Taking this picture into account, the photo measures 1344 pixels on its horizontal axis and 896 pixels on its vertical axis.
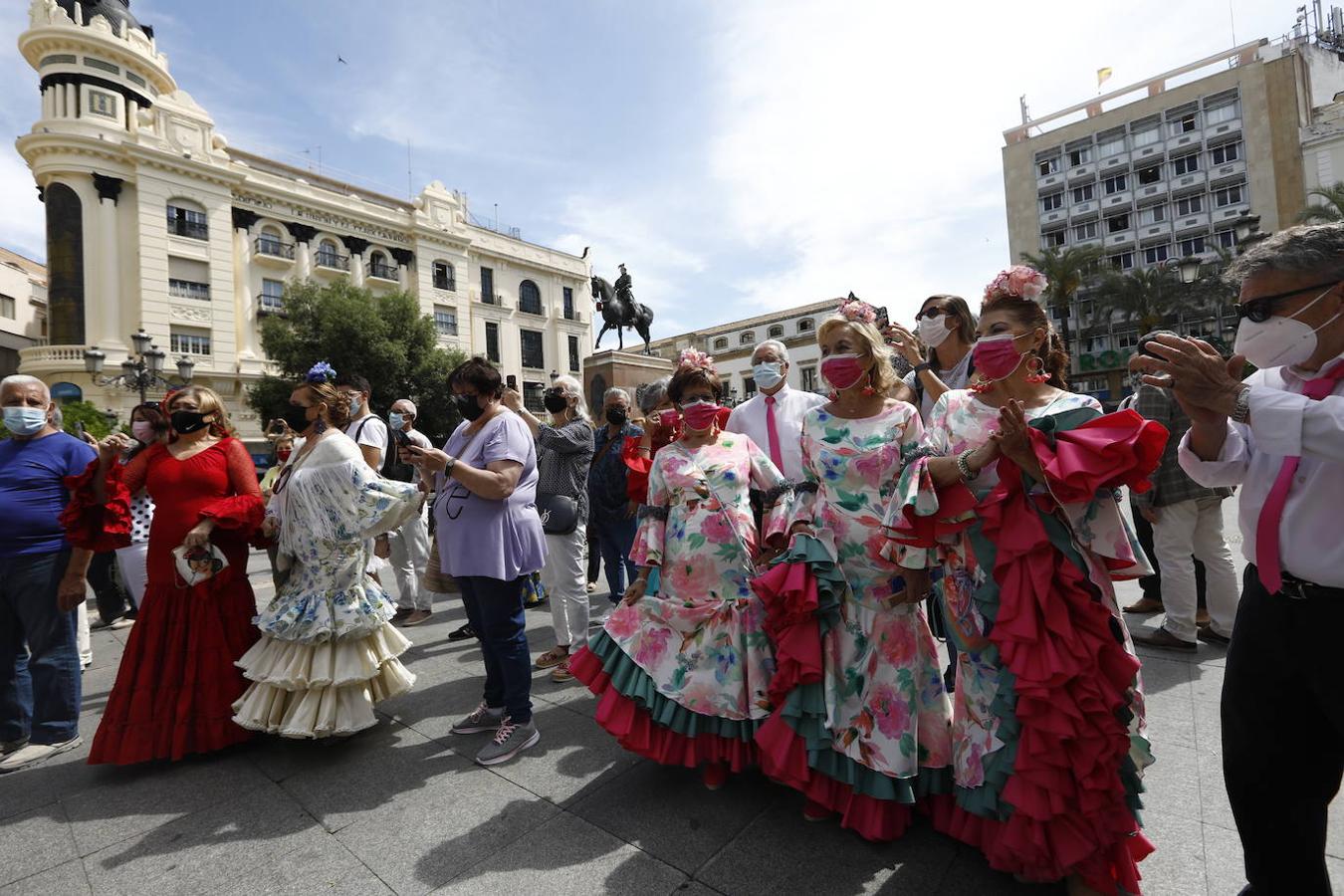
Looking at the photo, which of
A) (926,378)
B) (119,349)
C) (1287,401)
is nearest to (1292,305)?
(1287,401)

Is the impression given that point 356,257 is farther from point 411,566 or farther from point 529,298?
point 411,566

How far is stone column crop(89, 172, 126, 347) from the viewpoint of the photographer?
24734 mm

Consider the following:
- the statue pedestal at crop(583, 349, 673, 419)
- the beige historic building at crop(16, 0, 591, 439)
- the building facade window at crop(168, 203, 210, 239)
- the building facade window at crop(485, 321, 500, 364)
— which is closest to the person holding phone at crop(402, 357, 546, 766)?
the statue pedestal at crop(583, 349, 673, 419)

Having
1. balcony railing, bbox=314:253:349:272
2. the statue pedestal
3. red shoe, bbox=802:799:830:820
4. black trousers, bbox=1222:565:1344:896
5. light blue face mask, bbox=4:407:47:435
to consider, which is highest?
balcony railing, bbox=314:253:349:272

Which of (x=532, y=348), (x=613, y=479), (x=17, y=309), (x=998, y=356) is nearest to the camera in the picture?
(x=998, y=356)

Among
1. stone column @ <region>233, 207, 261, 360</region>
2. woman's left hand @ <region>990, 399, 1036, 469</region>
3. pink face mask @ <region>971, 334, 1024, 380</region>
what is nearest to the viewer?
woman's left hand @ <region>990, 399, 1036, 469</region>

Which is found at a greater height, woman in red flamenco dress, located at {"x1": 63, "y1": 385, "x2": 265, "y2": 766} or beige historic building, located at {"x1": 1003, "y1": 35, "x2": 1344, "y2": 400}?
beige historic building, located at {"x1": 1003, "y1": 35, "x2": 1344, "y2": 400}

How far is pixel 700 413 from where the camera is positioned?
120 inches

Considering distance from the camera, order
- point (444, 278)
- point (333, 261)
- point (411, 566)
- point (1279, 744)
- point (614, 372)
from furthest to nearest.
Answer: point (444, 278), point (333, 261), point (614, 372), point (411, 566), point (1279, 744)

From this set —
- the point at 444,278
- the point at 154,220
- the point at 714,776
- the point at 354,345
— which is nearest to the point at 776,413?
the point at 714,776

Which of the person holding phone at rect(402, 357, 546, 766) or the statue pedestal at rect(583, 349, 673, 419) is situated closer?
the person holding phone at rect(402, 357, 546, 766)

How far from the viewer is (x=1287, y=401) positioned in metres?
1.45

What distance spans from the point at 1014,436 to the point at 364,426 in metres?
4.50

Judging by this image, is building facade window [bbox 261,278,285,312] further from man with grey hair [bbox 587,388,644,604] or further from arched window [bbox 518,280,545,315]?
man with grey hair [bbox 587,388,644,604]
